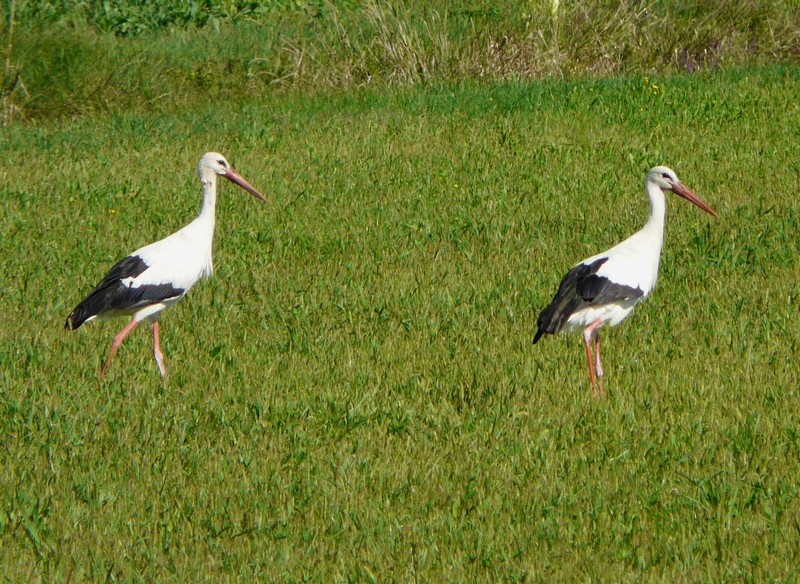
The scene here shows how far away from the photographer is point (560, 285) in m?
7.20

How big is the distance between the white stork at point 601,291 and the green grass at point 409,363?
23 centimetres

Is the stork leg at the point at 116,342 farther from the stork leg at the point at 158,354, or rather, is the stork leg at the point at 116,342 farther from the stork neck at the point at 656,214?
the stork neck at the point at 656,214

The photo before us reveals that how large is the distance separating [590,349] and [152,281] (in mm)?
2682

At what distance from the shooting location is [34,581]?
4.73m

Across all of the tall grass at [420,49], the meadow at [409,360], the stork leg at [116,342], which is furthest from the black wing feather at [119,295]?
the tall grass at [420,49]

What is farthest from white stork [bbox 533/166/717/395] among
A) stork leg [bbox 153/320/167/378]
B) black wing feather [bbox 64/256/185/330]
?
black wing feather [bbox 64/256/185/330]

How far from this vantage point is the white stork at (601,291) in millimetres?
6793

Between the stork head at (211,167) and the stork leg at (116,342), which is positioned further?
the stork head at (211,167)

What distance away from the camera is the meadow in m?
5.03

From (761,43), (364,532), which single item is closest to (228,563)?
(364,532)

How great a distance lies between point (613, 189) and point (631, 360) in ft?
12.8

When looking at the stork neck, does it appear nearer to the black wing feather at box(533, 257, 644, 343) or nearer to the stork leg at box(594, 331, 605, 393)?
the black wing feather at box(533, 257, 644, 343)

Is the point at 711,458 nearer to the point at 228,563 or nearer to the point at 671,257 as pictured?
the point at 228,563

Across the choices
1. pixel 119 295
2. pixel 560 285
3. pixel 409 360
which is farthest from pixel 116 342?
pixel 560 285
